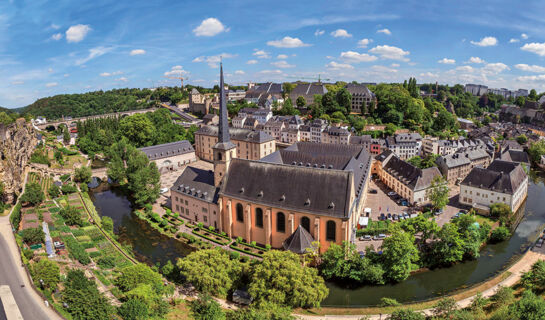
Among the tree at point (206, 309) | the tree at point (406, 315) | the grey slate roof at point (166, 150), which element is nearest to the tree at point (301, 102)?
the grey slate roof at point (166, 150)

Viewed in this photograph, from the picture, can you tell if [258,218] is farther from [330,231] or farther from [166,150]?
[166,150]

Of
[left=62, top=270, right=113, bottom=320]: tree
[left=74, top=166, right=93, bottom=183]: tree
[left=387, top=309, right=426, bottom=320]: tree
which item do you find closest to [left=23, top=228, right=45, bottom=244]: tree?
[left=62, top=270, right=113, bottom=320]: tree

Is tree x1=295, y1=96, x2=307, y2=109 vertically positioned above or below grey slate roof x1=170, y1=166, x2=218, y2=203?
above

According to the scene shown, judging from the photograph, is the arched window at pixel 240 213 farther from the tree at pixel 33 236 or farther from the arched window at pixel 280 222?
the tree at pixel 33 236

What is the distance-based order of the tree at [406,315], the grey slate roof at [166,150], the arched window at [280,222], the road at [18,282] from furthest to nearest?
the grey slate roof at [166,150] < the arched window at [280,222] < the road at [18,282] < the tree at [406,315]

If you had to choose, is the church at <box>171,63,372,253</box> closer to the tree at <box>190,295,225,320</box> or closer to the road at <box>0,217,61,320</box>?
the tree at <box>190,295,225,320</box>
